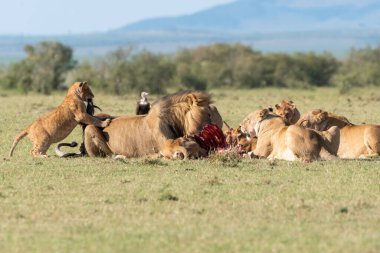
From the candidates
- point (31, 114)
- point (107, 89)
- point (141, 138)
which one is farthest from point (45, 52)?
point (141, 138)

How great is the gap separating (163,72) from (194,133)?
33.5m

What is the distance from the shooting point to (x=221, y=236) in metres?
7.18

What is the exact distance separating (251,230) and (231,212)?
0.86 meters

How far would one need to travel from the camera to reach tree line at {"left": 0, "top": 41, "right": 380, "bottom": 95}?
43.3 metres

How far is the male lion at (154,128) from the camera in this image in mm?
12086

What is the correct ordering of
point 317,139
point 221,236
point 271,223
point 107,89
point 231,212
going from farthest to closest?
point 107,89 < point 317,139 < point 231,212 < point 271,223 < point 221,236

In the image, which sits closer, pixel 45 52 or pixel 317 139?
pixel 317 139

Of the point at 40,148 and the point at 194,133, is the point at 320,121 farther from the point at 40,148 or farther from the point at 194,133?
the point at 40,148

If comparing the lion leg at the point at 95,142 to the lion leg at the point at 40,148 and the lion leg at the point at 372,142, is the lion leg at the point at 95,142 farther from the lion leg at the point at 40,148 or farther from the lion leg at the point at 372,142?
the lion leg at the point at 372,142

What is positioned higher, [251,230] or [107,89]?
[251,230]

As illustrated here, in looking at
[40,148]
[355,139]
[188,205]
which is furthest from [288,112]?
[188,205]

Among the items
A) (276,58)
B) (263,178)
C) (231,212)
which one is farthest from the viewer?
(276,58)

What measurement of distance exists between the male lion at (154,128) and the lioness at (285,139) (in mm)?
672

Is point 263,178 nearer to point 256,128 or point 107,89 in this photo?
point 256,128
